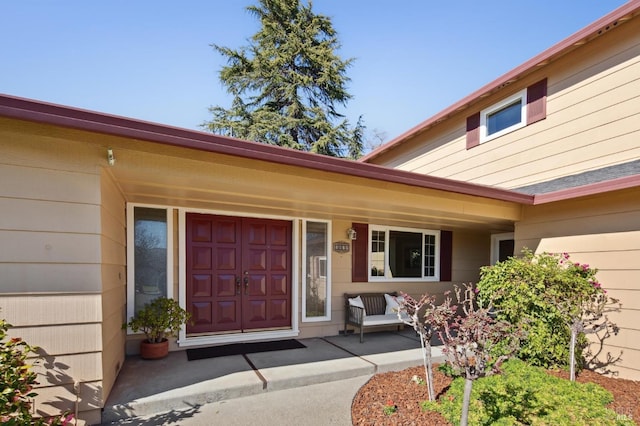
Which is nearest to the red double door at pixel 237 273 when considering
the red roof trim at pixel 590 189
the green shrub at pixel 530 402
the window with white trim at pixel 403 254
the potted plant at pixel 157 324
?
the potted plant at pixel 157 324

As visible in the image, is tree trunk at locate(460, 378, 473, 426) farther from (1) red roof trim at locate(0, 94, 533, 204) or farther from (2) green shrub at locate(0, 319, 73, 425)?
(2) green shrub at locate(0, 319, 73, 425)

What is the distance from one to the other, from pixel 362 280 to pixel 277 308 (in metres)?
1.76

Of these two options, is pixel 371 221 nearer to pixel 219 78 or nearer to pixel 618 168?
pixel 618 168

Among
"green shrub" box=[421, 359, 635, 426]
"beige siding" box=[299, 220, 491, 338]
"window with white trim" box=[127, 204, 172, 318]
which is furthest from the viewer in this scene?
"beige siding" box=[299, 220, 491, 338]

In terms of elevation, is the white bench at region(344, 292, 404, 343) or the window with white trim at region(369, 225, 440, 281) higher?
the window with white trim at region(369, 225, 440, 281)

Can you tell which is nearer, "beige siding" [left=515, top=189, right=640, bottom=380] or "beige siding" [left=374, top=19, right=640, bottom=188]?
"beige siding" [left=515, top=189, right=640, bottom=380]

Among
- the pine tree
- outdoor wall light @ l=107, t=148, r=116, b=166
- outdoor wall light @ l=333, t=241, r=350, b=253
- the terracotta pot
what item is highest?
the pine tree

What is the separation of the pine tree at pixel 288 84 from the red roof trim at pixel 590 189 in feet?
34.6

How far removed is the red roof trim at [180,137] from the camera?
92.9 inches

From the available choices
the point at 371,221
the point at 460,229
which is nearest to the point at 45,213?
the point at 371,221

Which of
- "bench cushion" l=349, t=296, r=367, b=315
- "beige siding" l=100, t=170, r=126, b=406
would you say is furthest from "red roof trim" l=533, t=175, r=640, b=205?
"beige siding" l=100, t=170, r=126, b=406

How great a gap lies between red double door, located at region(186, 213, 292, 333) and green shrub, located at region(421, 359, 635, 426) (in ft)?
10.2

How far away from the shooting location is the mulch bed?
3.00m

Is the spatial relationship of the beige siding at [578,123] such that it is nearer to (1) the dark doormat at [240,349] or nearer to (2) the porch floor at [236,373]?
(2) the porch floor at [236,373]
